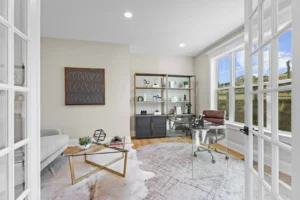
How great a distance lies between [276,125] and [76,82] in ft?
12.8

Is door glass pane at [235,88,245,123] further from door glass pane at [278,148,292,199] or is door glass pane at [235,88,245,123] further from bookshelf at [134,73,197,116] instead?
door glass pane at [278,148,292,199]

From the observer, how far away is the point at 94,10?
8.31 feet

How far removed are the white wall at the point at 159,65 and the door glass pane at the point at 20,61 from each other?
3.67 meters

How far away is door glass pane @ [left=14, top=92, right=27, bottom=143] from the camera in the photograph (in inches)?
33.9

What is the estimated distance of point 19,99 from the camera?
2.98ft

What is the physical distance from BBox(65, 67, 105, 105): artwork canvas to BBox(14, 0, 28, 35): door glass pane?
2.97m

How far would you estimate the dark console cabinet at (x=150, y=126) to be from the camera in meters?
4.28

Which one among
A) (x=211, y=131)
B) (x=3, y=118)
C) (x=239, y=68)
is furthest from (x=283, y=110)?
(x=239, y=68)

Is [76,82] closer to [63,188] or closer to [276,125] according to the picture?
[63,188]

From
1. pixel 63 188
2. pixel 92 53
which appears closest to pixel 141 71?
pixel 92 53

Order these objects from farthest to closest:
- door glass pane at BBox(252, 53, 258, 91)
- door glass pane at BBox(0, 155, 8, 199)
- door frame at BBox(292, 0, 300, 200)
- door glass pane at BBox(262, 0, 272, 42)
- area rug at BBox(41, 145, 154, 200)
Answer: area rug at BBox(41, 145, 154, 200)
door glass pane at BBox(252, 53, 258, 91)
door glass pane at BBox(262, 0, 272, 42)
door glass pane at BBox(0, 155, 8, 199)
door frame at BBox(292, 0, 300, 200)

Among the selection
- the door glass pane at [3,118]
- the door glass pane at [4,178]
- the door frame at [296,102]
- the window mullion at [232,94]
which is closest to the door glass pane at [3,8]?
the door glass pane at [3,118]

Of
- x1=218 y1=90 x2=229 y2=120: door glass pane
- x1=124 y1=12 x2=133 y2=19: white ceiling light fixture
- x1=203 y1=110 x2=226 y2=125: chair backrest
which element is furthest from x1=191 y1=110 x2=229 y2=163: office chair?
x1=124 y1=12 x2=133 y2=19: white ceiling light fixture

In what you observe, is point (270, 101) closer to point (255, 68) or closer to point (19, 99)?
point (255, 68)
